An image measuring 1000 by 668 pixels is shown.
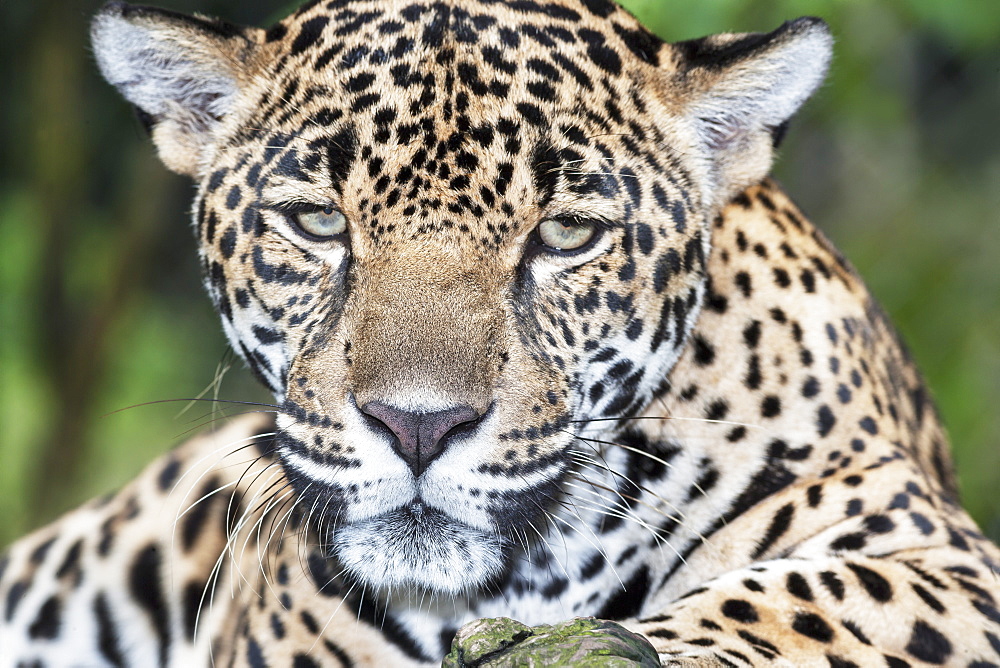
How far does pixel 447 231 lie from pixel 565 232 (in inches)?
17.5

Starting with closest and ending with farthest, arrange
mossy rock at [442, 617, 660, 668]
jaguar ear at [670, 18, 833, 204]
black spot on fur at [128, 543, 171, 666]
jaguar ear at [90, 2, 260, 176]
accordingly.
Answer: mossy rock at [442, 617, 660, 668]
jaguar ear at [670, 18, 833, 204]
jaguar ear at [90, 2, 260, 176]
black spot on fur at [128, 543, 171, 666]

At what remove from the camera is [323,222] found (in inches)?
166

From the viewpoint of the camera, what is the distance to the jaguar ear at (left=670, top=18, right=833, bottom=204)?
174 inches

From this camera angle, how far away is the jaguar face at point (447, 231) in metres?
3.73

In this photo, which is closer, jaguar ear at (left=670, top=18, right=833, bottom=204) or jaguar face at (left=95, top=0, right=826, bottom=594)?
jaguar face at (left=95, top=0, right=826, bottom=594)

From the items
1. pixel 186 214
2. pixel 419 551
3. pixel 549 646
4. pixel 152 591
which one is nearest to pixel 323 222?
pixel 419 551

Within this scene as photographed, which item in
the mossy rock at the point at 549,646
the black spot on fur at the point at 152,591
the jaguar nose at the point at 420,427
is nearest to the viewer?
the mossy rock at the point at 549,646

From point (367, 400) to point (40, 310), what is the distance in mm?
9412

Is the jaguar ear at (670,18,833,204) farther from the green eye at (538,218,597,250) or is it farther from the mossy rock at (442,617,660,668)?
the mossy rock at (442,617,660,668)

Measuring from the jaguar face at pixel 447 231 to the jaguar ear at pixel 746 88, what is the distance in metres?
0.01

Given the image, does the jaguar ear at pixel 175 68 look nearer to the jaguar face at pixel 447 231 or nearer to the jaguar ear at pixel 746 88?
the jaguar face at pixel 447 231

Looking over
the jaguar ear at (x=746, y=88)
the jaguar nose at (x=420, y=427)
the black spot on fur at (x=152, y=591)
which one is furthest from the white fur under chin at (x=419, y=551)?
the black spot on fur at (x=152, y=591)

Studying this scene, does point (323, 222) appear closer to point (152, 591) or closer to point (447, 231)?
point (447, 231)

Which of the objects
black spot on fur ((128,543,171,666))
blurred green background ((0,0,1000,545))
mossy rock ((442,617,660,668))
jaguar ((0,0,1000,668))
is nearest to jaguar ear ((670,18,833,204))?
jaguar ((0,0,1000,668))
